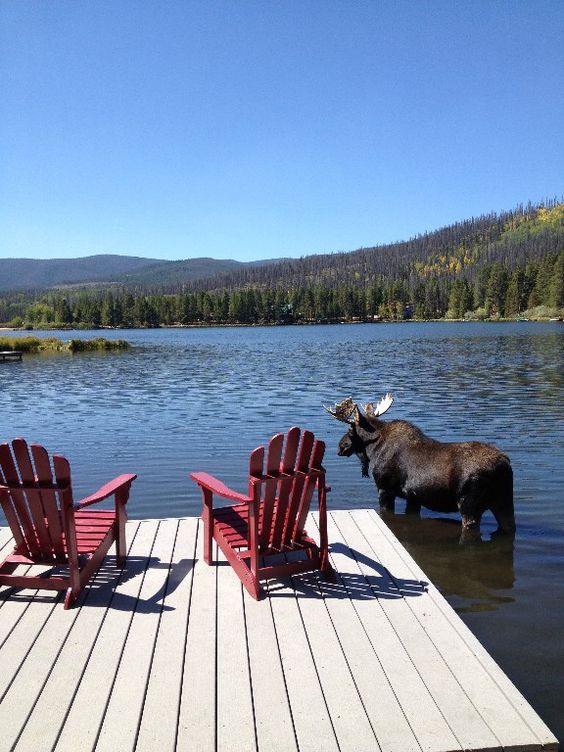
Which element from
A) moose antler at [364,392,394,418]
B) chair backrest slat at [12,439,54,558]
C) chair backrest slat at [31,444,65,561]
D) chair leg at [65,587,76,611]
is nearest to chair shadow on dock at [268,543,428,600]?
chair leg at [65,587,76,611]

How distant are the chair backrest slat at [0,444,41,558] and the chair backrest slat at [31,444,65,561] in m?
0.15

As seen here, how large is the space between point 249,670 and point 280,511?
138 cm

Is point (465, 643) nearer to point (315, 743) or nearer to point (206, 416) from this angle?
point (315, 743)

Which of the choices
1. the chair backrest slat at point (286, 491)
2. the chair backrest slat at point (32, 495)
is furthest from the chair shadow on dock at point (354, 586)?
the chair backrest slat at point (32, 495)

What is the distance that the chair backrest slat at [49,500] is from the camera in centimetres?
453

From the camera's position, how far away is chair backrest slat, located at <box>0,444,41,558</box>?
4.65 metres

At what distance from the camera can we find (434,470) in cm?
762

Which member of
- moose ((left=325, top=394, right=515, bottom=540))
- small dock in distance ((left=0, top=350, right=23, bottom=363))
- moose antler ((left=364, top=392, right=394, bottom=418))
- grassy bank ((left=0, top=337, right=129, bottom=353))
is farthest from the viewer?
grassy bank ((left=0, top=337, right=129, bottom=353))

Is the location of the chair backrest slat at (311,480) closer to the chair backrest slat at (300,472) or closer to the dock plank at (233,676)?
the chair backrest slat at (300,472)

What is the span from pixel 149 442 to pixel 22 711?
11.5 meters

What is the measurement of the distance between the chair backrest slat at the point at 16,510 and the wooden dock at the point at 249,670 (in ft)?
1.28

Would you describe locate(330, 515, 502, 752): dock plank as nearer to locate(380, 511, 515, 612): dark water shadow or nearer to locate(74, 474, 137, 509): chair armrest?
locate(380, 511, 515, 612): dark water shadow

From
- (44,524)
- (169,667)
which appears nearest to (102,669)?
(169,667)

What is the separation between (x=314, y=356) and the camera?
146ft
